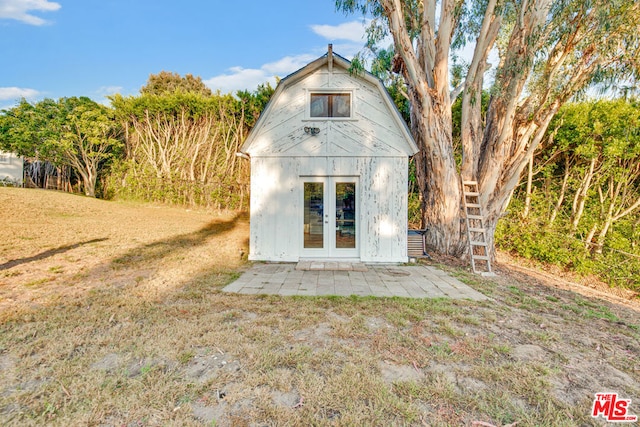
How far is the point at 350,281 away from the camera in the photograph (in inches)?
221

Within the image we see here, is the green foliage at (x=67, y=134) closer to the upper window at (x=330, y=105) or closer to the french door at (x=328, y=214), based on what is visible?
the upper window at (x=330, y=105)

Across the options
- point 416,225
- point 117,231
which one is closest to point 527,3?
point 416,225

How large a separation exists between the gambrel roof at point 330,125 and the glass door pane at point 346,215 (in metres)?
0.81

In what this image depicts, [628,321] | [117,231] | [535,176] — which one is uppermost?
[535,176]

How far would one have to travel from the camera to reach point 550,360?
9.48 feet

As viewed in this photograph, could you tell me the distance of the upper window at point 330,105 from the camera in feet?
23.8

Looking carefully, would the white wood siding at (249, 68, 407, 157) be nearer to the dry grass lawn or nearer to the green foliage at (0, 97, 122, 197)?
the dry grass lawn

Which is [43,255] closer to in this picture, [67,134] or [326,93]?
[326,93]

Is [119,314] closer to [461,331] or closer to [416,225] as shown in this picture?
[461,331]

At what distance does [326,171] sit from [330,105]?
163 cm

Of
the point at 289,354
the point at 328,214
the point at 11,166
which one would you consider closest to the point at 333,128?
the point at 328,214

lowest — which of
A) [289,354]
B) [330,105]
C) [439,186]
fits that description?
[289,354]

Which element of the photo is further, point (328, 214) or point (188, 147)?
point (188, 147)

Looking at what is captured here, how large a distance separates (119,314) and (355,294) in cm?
323
